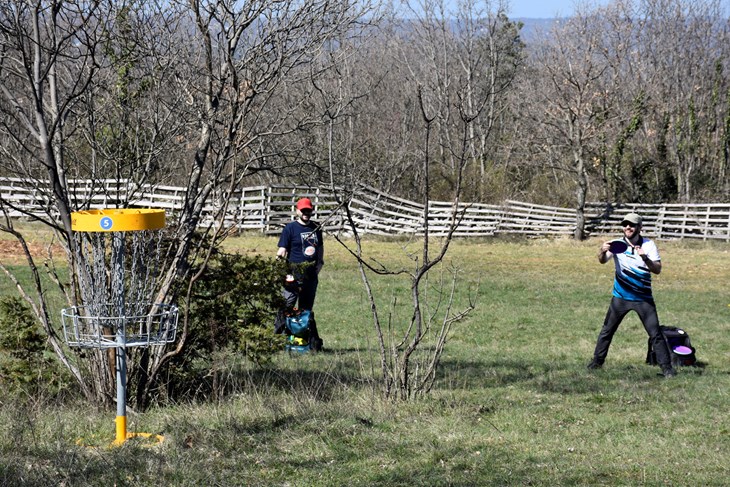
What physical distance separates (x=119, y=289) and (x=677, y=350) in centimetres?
711

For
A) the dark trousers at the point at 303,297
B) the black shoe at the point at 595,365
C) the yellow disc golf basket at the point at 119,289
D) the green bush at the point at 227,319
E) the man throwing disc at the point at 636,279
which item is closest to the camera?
the yellow disc golf basket at the point at 119,289

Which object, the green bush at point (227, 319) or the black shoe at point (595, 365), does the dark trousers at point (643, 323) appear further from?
the green bush at point (227, 319)

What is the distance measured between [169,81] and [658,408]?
515 cm

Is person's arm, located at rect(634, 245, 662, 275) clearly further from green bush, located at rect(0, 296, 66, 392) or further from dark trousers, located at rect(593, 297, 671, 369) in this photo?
green bush, located at rect(0, 296, 66, 392)

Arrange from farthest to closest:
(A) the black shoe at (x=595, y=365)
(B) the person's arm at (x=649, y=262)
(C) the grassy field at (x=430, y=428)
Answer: (A) the black shoe at (x=595, y=365)
(B) the person's arm at (x=649, y=262)
(C) the grassy field at (x=430, y=428)

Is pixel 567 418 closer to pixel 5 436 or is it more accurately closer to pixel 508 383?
pixel 508 383

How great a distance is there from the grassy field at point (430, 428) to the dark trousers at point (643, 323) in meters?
0.24

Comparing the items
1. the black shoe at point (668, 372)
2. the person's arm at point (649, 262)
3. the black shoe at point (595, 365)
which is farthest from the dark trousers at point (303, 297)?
the black shoe at point (668, 372)

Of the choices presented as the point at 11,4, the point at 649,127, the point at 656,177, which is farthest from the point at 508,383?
the point at 649,127

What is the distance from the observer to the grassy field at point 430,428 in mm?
5879

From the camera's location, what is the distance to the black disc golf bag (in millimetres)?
11250

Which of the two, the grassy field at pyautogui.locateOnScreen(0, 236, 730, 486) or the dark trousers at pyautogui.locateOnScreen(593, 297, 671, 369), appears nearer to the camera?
the grassy field at pyautogui.locateOnScreen(0, 236, 730, 486)

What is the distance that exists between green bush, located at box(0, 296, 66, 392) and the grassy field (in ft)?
0.90

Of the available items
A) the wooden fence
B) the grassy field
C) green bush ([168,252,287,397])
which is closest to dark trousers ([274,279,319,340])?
the grassy field
